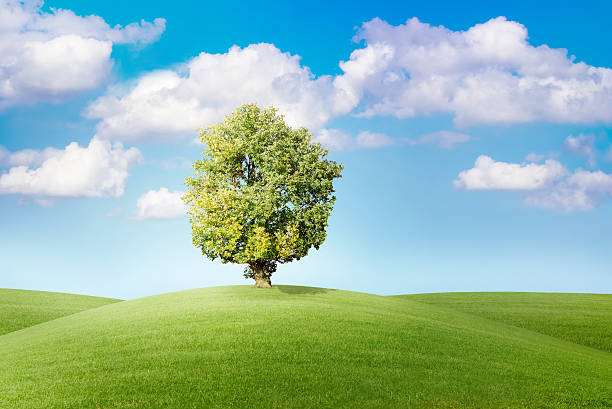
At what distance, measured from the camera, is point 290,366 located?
51.9ft

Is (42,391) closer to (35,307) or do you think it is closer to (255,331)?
(255,331)

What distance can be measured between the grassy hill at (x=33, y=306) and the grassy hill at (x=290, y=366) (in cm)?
1358

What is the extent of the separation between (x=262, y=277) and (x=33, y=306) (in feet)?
71.2

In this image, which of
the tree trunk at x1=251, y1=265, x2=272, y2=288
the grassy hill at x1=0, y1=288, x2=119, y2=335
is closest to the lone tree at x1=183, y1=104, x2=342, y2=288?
the tree trunk at x1=251, y1=265, x2=272, y2=288

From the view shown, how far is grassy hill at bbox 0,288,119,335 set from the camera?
122 feet

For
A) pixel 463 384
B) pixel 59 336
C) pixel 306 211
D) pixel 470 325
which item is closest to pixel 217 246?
pixel 306 211

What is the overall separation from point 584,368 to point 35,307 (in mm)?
42637

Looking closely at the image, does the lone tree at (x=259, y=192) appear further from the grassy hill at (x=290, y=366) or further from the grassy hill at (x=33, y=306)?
the grassy hill at (x=33, y=306)

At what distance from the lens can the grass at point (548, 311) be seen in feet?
106

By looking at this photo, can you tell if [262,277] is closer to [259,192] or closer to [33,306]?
[259,192]

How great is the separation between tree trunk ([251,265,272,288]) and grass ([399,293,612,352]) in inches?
651

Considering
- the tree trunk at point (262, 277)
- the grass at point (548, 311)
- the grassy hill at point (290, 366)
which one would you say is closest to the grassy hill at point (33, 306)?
the grassy hill at point (290, 366)

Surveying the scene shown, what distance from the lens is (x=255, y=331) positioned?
798 inches

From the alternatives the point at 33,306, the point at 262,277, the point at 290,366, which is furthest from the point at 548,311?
the point at 33,306
